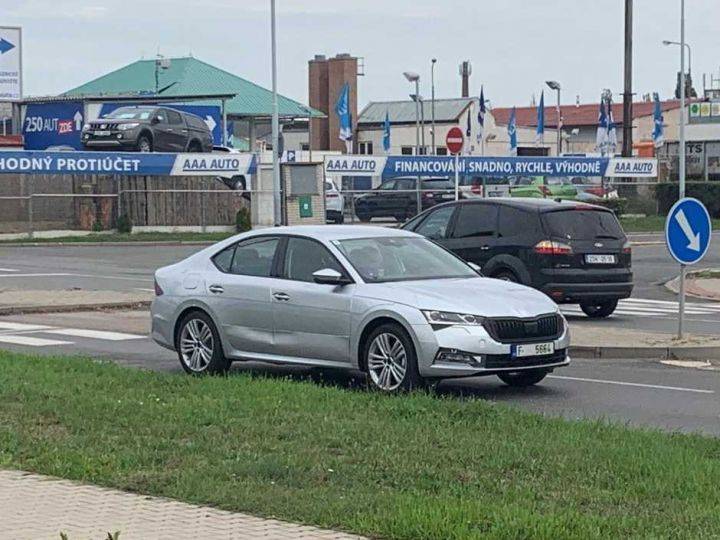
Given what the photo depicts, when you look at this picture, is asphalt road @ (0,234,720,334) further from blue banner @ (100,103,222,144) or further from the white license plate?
blue banner @ (100,103,222,144)

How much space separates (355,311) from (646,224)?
4313 cm

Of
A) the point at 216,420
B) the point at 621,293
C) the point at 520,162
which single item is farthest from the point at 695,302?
the point at 520,162

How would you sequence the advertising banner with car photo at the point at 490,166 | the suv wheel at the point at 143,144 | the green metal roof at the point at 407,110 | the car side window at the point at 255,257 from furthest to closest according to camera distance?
the green metal roof at the point at 407,110, the advertising banner with car photo at the point at 490,166, the suv wheel at the point at 143,144, the car side window at the point at 255,257

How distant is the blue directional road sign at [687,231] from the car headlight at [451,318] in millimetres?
5197

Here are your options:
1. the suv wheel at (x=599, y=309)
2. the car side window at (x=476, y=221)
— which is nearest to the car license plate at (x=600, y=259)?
the suv wheel at (x=599, y=309)

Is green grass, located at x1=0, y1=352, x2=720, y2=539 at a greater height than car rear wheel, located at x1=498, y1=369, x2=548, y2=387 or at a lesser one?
greater

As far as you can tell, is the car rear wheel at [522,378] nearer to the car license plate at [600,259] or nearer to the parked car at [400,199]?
the car license plate at [600,259]

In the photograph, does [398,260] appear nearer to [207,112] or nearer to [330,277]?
[330,277]

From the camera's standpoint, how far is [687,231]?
1664 centimetres

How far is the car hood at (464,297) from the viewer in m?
12.2

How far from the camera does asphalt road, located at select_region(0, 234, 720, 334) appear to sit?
21.1 m

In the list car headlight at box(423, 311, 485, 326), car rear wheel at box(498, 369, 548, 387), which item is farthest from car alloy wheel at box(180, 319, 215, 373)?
car rear wheel at box(498, 369, 548, 387)

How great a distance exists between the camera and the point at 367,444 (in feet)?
30.2

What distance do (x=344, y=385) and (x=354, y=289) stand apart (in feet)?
3.68
